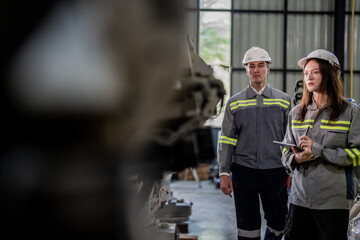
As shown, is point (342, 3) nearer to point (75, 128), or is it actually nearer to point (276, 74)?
point (276, 74)

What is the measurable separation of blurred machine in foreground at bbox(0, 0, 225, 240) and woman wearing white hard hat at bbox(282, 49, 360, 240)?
160 cm

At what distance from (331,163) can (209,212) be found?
3.24m

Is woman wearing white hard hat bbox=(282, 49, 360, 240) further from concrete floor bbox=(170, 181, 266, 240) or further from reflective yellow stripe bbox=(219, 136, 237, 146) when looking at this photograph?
concrete floor bbox=(170, 181, 266, 240)

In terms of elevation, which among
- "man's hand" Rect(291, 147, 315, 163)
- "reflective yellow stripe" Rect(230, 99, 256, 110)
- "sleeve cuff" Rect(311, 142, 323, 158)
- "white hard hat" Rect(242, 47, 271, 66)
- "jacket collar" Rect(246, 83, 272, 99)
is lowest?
"man's hand" Rect(291, 147, 315, 163)

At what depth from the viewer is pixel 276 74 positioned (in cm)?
855

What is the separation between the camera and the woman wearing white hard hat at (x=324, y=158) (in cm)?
190

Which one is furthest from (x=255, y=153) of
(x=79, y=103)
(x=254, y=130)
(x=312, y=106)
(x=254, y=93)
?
(x=79, y=103)

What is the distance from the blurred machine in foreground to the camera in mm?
423

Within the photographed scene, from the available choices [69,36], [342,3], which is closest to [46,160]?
[69,36]

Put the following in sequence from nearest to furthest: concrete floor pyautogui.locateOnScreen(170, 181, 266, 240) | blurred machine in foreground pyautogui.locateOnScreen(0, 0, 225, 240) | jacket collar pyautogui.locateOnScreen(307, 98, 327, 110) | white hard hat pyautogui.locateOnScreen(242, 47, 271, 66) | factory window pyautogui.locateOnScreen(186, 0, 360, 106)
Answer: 1. blurred machine in foreground pyautogui.locateOnScreen(0, 0, 225, 240)
2. jacket collar pyautogui.locateOnScreen(307, 98, 327, 110)
3. white hard hat pyautogui.locateOnScreen(242, 47, 271, 66)
4. concrete floor pyautogui.locateOnScreen(170, 181, 266, 240)
5. factory window pyautogui.locateOnScreen(186, 0, 360, 106)

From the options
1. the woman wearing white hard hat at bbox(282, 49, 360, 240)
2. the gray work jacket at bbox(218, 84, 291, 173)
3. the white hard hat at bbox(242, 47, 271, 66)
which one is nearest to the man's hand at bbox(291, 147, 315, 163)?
the woman wearing white hard hat at bbox(282, 49, 360, 240)

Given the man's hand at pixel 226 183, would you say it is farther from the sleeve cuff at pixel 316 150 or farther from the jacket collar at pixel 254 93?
the sleeve cuff at pixel 316 150

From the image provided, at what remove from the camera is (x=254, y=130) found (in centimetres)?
271

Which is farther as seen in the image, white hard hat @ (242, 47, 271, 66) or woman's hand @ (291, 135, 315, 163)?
white hard hat @ (242, 47, 271, 66)
